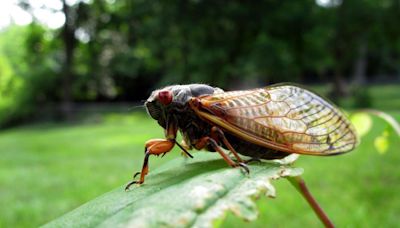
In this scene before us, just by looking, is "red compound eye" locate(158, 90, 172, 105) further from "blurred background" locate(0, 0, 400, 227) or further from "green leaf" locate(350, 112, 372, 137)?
"blurred background" locate(0, 0, 400, 227)

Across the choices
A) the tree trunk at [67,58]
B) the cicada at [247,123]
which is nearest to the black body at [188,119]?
the cicada at [247,123]

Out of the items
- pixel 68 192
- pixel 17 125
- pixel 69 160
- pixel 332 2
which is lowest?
pixel 17 125

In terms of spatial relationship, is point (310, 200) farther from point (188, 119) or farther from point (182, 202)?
point (188, 119)

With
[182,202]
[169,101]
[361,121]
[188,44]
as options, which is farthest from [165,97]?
[188,44]

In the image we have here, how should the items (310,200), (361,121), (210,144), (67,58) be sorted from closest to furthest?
(310,200) → (210,144) → (361,121) → (67,58)

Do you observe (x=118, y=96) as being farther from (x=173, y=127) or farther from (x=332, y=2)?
(x=173, y=127)

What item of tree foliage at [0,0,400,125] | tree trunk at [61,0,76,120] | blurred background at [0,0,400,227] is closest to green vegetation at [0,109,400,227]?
blurred background at [0,0,400,227]

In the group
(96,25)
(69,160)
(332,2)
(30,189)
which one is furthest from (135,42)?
(30,189)

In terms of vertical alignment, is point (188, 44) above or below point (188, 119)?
below
